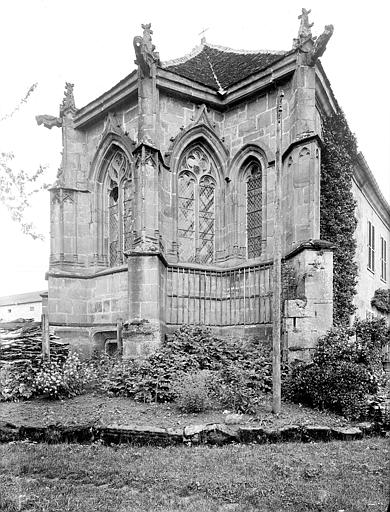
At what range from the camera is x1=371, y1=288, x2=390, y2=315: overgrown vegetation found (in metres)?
18.5

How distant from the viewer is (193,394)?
25.6 ft

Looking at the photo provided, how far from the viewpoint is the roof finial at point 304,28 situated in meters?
11.5

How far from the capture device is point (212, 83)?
559 inches

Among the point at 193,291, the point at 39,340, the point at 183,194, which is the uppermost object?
the point at 183,194

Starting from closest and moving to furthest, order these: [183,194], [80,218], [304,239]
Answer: [304,239]
[183,194]
[80,218]

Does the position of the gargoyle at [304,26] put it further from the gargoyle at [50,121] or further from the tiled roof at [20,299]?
the tiled roof at [20,299]

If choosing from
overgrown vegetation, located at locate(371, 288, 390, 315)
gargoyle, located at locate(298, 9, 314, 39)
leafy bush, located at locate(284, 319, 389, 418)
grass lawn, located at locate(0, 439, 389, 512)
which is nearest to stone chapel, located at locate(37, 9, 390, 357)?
gargoyle, located at locate(298, 9, 314, 39)

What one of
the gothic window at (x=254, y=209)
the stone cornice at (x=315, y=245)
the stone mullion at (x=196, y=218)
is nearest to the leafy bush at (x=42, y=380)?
the stone mullion at (x=196, y=218)

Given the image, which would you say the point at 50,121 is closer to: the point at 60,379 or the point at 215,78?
the point at 215,78

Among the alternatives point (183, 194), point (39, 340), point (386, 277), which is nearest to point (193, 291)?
point (183, 194)

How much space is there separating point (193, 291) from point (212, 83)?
6580 millimetres

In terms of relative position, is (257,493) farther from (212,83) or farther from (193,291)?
(212,83)

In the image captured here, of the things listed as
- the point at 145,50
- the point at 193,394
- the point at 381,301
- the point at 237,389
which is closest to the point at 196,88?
the point at 145,50

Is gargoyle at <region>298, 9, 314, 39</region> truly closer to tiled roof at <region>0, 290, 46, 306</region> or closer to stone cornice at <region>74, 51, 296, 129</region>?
stone cornice at <region>74, 51, 296, 129</region>
